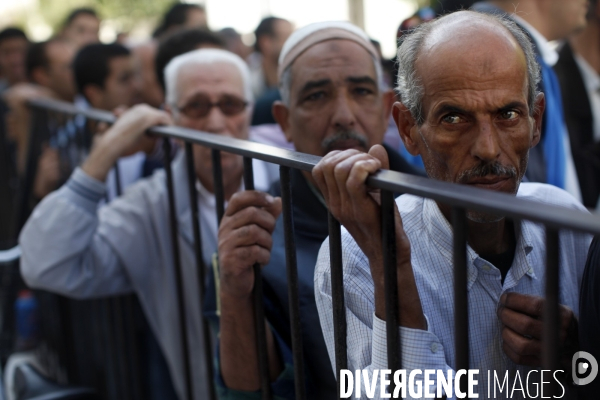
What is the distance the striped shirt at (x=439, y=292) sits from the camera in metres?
1.46

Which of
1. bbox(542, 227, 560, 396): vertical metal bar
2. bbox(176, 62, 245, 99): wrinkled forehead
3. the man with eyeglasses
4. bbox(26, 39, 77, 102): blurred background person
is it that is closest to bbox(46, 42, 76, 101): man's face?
bbox(26, 39, 77, 102): blurred background person

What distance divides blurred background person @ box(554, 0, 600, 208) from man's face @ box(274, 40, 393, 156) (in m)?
1.54

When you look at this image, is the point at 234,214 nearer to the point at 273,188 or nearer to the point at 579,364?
the point at 273,188

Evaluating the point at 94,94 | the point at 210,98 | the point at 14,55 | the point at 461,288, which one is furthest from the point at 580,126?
the point at 14,55

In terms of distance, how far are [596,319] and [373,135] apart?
49.7 inches

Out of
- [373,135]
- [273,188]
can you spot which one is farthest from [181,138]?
[373,135]

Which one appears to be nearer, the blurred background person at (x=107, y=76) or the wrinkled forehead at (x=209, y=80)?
the wrinkled forehead at (x=209, y=80)

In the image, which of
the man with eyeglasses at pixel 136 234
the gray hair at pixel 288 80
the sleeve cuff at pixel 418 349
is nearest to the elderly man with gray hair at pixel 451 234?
the sleeve cuff at pixel 418 349

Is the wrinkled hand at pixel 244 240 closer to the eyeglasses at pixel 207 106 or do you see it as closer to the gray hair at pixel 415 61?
the gray hair at pixel 415 61

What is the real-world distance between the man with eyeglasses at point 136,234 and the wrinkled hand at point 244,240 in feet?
2.94

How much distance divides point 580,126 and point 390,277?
9.02ft

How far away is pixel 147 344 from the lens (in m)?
3.43

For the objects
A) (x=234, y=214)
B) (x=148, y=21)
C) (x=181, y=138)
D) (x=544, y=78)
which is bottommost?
(x=234, y=214)

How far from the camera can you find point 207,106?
10.7 ft
